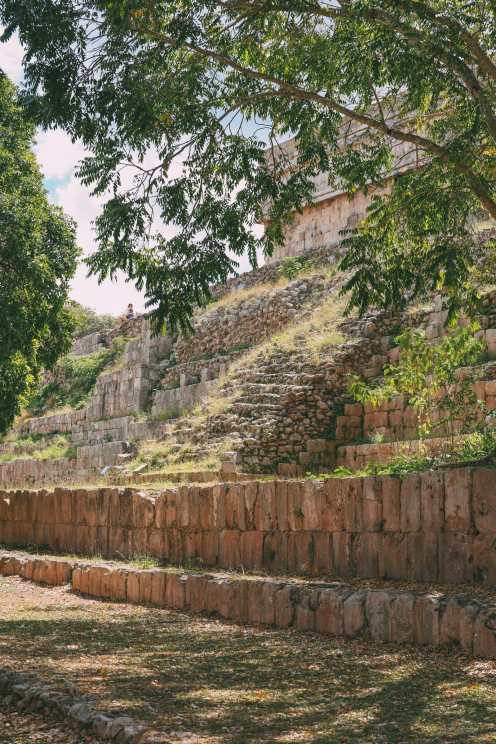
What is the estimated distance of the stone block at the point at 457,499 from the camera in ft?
25.4

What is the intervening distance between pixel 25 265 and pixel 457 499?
9440 millimetres

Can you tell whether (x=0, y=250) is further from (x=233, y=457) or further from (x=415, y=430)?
(x=415, y=430)

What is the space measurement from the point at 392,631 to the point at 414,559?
1413 millimetres

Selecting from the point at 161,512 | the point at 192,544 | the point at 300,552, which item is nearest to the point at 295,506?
the point at 300,552

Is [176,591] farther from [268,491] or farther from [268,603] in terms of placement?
[268,603]

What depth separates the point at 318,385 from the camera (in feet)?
55.0

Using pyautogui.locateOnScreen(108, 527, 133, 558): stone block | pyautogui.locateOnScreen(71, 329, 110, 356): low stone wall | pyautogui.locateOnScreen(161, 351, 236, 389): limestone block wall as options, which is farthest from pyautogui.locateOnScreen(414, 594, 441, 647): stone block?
pyautogui.locateOnScreen(71, 329, 110, 356): low stone wall

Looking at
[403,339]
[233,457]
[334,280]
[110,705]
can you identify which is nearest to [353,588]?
[110,705]

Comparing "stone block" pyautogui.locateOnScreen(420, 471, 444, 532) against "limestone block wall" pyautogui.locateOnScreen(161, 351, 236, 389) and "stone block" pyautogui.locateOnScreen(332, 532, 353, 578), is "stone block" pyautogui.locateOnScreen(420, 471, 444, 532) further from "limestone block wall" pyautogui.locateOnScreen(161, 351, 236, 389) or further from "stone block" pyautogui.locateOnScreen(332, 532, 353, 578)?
"limestone block wall" pyautogui.locateOnScreen(161, 351, 236, 389)

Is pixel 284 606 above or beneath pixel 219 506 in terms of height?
beneath

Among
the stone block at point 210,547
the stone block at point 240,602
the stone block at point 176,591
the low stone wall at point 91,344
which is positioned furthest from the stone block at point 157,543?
the low stone wall at point 91,344

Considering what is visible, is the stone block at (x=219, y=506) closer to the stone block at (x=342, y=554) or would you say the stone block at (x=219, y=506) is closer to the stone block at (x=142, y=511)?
the stone block at (x=142, y=511)

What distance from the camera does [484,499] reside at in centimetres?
760

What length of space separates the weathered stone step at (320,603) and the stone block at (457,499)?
26.0 inches
